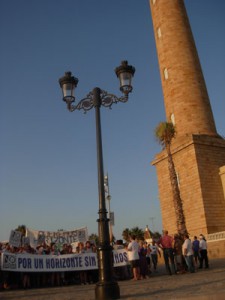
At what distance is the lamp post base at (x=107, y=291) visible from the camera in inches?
288

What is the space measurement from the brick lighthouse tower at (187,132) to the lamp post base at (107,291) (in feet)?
52.9

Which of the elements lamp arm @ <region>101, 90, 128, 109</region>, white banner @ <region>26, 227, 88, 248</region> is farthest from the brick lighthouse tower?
lamp arm @ <region>101, 90, 128, 109</region>

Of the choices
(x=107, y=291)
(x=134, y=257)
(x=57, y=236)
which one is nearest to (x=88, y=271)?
(x=134, y=257)

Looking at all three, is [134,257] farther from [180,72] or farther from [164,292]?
[180,72]

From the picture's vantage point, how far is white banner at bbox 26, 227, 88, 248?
15.6m

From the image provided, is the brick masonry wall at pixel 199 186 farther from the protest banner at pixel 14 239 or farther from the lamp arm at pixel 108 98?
the lamp arm at pixel 108 98

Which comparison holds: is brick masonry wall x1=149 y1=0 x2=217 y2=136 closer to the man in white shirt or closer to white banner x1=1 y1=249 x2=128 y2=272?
the man in white shirt

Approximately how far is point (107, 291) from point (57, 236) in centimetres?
898

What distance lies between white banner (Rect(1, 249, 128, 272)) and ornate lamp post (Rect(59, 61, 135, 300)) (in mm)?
5489

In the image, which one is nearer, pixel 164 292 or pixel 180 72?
pixel 164 292

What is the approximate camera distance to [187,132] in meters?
26.0

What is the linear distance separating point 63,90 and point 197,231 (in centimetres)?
1668

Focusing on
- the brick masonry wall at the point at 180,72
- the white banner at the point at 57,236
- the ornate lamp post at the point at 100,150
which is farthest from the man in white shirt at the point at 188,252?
the brick masonry wall at the point at 180,72

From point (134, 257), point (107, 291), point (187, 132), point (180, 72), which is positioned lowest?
point (107, 291)
